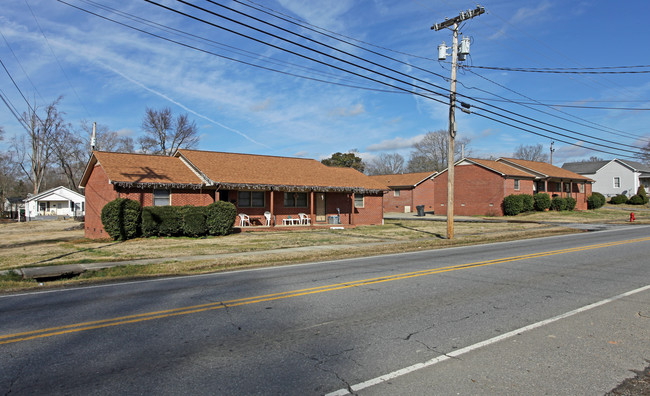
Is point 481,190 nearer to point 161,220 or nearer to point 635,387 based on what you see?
point 161,220

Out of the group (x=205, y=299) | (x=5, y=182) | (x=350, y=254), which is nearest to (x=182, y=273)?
(x=205, y=299)

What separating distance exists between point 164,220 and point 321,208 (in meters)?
11.7

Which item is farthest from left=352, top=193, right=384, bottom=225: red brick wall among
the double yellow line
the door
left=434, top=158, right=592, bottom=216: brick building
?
the double yellow line

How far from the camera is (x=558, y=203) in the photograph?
4341 centimetres

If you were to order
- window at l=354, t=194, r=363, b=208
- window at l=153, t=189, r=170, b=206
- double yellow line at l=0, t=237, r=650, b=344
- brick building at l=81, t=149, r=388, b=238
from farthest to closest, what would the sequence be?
window at l=354, t=194, r=363, b=208
window at l=153, t=189, r=170, b=206
brick building at l=81, t=149, r=388, b=238
double yellow line at l=0, t=237, r=650, b=344

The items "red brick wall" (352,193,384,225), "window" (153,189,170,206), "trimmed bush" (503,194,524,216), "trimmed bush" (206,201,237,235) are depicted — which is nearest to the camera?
"trimmed bush" (206,201,237,235)

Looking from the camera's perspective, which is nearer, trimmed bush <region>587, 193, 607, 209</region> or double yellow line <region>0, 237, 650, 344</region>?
double yellow line <region>0, 237, 650, 344</region>

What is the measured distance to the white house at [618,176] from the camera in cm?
6034

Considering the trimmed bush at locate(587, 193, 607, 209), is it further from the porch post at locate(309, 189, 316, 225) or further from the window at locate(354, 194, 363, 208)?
the porch post at locate(309, 189, 316, 225)

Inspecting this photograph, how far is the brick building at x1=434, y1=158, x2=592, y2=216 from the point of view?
134 feet

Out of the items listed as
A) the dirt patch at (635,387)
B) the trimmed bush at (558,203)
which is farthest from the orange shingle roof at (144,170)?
the trimmed bush at (558,203)

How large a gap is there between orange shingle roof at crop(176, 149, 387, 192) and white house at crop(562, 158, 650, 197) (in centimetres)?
4590

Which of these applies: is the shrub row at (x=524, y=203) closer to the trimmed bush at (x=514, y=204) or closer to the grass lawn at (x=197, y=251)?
the trimmed bush at (x=514, y=204)

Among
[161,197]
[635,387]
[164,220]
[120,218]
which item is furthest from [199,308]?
[161,197]
